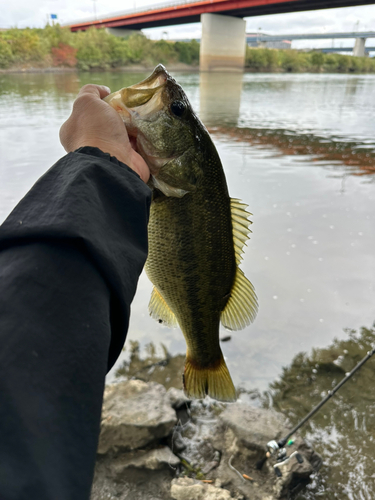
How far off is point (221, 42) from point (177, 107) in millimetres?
46554

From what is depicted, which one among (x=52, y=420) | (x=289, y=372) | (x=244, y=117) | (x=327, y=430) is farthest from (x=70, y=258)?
(x=244, y=117)

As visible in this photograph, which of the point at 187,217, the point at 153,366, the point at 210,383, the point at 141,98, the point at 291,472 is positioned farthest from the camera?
the point at 153,366

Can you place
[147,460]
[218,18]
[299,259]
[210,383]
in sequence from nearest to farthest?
[210,383]
[147,460]
[299,259]
[218,18]

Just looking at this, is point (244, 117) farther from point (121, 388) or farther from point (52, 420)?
point (52, 420)

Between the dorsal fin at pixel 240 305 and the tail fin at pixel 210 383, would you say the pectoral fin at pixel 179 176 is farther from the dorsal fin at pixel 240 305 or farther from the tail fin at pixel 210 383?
the tail fin at pixel 210 383

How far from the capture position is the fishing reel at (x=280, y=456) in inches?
99.8

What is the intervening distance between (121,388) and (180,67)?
2140 inches

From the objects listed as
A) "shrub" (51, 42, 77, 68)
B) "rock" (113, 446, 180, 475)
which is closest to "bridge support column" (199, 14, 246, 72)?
"shrub" (51, 42, 77, 68)

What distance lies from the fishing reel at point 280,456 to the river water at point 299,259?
0.26 meters

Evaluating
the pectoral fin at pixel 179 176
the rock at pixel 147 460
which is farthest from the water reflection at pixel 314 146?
the pectoral fin at pixel 179 176

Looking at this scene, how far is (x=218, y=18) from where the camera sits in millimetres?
39750

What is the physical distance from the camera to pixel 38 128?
11.7 m

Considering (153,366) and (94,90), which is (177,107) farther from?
(153,366)

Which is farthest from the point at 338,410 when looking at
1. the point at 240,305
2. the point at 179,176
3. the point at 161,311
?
the point at 179,176
